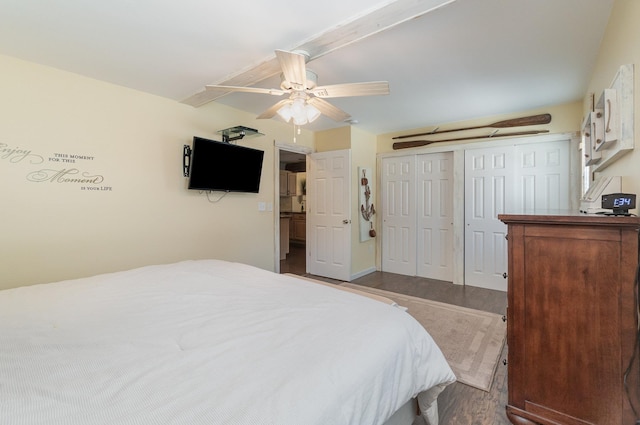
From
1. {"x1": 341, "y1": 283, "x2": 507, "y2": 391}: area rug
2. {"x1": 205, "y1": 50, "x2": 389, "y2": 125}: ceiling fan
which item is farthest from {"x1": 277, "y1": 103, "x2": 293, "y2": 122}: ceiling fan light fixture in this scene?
{"x1": 341, "y1": 283, "x2": 507, "y2": 391}: area rug

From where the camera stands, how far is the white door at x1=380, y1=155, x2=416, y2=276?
462 centimetres

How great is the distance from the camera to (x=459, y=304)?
131 inches

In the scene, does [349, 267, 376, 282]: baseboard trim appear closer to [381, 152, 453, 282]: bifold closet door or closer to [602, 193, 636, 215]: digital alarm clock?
[381, 152, 453, 282]: bifold closet door

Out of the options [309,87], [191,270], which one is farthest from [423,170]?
[191,270]

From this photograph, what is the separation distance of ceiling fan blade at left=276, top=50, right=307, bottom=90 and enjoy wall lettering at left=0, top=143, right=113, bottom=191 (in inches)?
81.6

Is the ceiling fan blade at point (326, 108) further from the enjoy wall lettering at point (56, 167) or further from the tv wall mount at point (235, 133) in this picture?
the enjoy wall lettering at point (56, 167)

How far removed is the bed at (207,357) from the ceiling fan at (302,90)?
1332 millimetres

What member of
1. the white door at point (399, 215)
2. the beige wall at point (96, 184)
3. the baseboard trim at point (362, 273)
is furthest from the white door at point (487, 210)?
the beige wall at point (96, 184)

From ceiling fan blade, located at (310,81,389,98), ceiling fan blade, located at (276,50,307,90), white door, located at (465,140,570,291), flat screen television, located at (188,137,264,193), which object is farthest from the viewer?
white door, located at (465,140,570,291)

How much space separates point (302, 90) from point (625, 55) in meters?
1.84

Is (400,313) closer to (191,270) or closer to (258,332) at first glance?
(258,332)

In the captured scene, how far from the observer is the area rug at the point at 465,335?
2031 millimetres

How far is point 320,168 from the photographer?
4.63m

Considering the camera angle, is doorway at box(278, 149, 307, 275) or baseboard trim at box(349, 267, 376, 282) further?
doorway at box(278, 149, 307, 275)
